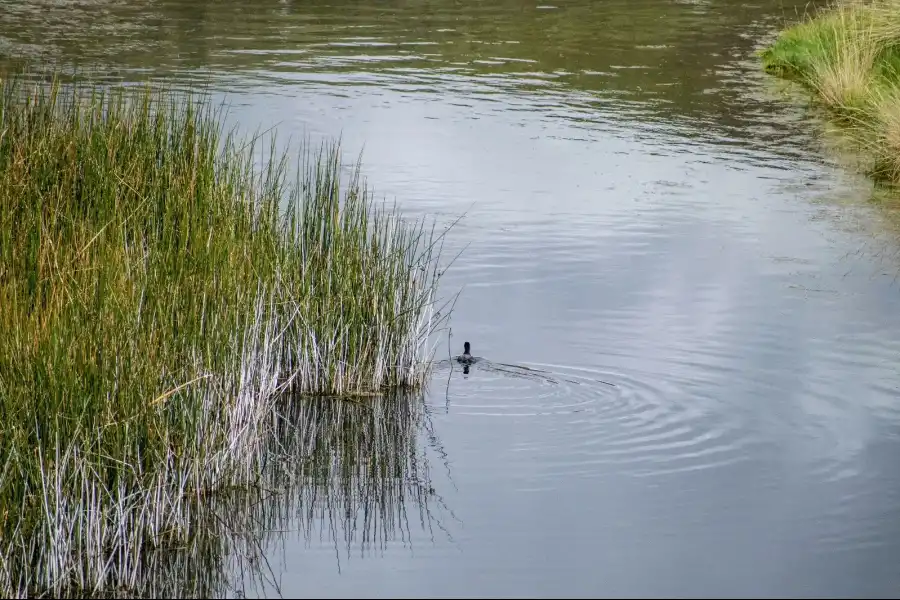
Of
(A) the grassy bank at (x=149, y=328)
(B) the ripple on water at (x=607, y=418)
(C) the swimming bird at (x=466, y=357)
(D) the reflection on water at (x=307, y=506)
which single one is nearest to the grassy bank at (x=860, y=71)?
(B) the ripple on water at (x=607, y=418)

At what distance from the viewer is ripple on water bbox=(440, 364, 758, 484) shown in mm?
5395

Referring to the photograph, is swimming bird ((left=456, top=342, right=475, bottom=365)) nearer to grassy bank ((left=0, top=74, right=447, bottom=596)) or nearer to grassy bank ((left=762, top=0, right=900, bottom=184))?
grassy bank ((left=0, top=74, right=447, bottom=596))

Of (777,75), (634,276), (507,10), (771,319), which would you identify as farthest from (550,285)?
(507,10)

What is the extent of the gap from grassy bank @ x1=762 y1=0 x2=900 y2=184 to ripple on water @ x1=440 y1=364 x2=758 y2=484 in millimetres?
5819

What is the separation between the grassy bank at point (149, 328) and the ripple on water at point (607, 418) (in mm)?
517

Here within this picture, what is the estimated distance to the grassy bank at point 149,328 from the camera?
4199 mm

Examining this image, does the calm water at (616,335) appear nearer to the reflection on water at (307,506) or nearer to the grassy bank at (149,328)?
the reflection on water at (307,506)

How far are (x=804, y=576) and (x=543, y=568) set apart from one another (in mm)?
917

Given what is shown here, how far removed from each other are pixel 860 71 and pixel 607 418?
9.56 metres

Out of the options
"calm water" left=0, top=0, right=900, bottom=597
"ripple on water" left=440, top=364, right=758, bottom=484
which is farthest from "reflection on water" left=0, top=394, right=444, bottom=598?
"ripple on water" left=440, top=364, right=758, bottom=484

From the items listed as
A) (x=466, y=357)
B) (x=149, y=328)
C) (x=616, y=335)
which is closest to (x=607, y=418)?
(x=466, y=357)

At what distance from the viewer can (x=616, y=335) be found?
7074 mm

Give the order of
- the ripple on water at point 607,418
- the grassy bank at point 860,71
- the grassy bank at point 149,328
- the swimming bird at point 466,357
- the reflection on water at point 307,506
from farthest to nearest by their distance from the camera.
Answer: the grassy bank at point 860,71
the swimming bird at point 466,357
the ripple on water at point 607,418
the reflection on water at point 307,506
the grassy bank at point 149,328

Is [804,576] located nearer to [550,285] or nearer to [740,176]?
[550,285]
